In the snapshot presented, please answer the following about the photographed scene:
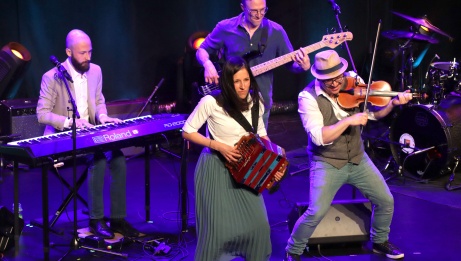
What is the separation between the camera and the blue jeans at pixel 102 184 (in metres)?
6.04

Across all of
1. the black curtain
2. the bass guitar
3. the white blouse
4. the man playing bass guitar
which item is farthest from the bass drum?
the white blouse

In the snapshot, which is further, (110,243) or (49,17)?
(49,17)

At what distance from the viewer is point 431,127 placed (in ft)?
26.7

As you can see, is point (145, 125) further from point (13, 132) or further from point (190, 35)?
point (190, 35)

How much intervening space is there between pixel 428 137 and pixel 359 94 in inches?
132

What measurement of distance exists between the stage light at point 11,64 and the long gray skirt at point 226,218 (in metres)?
4.08

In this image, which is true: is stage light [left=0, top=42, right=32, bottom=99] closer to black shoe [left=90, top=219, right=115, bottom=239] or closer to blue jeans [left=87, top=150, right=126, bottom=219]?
blue jeans [left=87, top=150, right=126, bottom=219]

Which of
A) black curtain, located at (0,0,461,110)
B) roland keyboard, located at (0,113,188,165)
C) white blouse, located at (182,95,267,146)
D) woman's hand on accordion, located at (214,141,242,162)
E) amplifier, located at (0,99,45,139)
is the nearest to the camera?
woman's hand on accordion, located at (214,141,242,162)

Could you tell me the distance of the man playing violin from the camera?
5.16 meters

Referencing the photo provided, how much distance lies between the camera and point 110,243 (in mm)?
5859

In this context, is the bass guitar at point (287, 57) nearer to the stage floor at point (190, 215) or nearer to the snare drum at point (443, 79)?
the stage floor at point (190, 215)

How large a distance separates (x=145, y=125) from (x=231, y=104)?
52.3 inches


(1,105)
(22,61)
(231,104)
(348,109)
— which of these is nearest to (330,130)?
(348,109)

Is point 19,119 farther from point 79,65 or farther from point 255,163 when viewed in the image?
point 255,163
